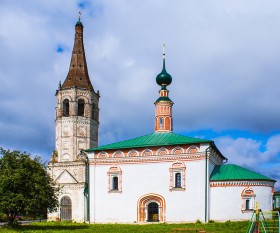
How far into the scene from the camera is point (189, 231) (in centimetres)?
1836

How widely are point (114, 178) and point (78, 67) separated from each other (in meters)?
14.7

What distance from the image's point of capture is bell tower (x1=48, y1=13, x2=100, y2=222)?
3534 centimetres

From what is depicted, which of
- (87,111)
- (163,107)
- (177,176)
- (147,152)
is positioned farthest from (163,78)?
(87,111)

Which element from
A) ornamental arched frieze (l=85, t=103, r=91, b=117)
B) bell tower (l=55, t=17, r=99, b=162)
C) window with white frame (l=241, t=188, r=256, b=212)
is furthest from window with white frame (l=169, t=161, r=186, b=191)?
ornamental arched frieze (l=85, t=103, r=91, b=117)

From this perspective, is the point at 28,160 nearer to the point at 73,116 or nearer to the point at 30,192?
the point at 30,192

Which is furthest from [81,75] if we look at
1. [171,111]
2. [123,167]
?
[123,167]

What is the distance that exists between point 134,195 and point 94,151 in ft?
12.8

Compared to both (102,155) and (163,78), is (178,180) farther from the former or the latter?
(163,78)

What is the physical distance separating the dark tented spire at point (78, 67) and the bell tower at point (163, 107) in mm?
9699

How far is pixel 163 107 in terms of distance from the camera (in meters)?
30.3

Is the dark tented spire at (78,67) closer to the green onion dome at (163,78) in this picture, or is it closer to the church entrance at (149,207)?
the green onion dome at (163,78)

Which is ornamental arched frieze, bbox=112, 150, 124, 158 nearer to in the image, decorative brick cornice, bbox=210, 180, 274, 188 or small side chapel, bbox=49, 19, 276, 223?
small side chapel, bbox=49, 19, 276, 223

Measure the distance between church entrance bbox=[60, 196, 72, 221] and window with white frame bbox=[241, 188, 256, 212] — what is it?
15.6 metres

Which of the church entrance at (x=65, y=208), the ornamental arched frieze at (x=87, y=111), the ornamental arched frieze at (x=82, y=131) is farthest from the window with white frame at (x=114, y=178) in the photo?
the ornamental arched frieze at (x=87, y=111)
